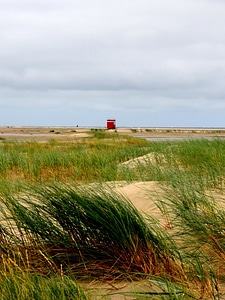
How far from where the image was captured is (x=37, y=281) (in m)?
2.92

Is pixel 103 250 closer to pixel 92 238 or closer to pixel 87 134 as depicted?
pixel 92 238

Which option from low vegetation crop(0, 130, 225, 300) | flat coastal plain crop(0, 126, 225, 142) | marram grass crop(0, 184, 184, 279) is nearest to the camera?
low vegetation crop(0, 130, 225, 300)

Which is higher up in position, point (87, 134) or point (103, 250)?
point (87, 134)

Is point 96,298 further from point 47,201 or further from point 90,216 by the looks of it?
point 47,201

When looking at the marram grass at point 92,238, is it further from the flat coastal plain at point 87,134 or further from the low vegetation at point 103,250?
the flat coastal plain at point 87,134

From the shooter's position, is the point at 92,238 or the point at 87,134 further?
the point at 87,134

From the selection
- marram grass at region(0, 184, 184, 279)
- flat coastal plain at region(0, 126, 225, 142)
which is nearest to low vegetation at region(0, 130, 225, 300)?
marram grass at region(0, 184, 184, 279)

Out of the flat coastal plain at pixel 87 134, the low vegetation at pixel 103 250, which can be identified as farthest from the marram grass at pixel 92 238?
the flat coastal plain at pixel 87 134

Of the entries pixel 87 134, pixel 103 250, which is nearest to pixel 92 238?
pixel 103 250

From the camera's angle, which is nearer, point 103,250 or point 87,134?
point 103,250

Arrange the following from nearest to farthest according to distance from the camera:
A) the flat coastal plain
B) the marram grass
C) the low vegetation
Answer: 1. the low vegetation
2. the marram grass
3. the flat coastal plain

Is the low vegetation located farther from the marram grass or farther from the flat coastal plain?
the flat coastal plain

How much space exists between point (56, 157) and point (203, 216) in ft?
24.9

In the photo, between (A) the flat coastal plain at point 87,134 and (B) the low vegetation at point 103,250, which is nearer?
(B) the low vegetation at point 103,250
